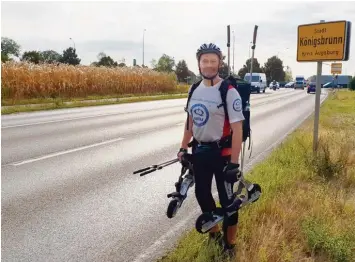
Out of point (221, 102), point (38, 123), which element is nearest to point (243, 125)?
point (221, 102)

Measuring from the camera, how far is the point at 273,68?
122m

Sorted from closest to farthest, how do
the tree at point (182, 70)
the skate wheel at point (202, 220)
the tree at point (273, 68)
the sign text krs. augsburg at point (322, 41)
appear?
the skate wheel at point (202, 220) → the sign text krs. augsburg at point (322, 41) → the tree at point (182, 70) → the tree at point (273, 68)

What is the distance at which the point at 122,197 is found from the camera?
5.66 m

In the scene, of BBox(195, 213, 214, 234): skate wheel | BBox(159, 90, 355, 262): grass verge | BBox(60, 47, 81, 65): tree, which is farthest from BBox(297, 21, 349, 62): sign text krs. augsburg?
BBox(60, 47, 81, 65): tree

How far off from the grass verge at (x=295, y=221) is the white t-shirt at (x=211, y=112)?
3.35ft

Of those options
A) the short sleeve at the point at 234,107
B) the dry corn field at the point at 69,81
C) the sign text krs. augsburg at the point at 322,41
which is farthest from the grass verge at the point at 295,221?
the dry corn field at the point at 69,81

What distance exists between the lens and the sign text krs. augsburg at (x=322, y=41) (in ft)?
22.8

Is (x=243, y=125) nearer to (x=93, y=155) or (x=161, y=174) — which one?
(x=161, y=174)

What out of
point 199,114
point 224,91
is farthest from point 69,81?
point 224,91

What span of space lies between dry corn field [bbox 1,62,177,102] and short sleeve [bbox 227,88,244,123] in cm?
1959

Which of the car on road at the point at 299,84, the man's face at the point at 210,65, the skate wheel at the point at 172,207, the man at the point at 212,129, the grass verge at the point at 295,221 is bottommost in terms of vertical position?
the car on road at the point at 299,84

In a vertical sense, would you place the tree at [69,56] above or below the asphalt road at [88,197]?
above

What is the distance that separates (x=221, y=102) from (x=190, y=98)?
13.7 inches

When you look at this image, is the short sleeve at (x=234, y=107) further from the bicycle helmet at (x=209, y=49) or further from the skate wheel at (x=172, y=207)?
the skate wheel at (x=172, y=207)
